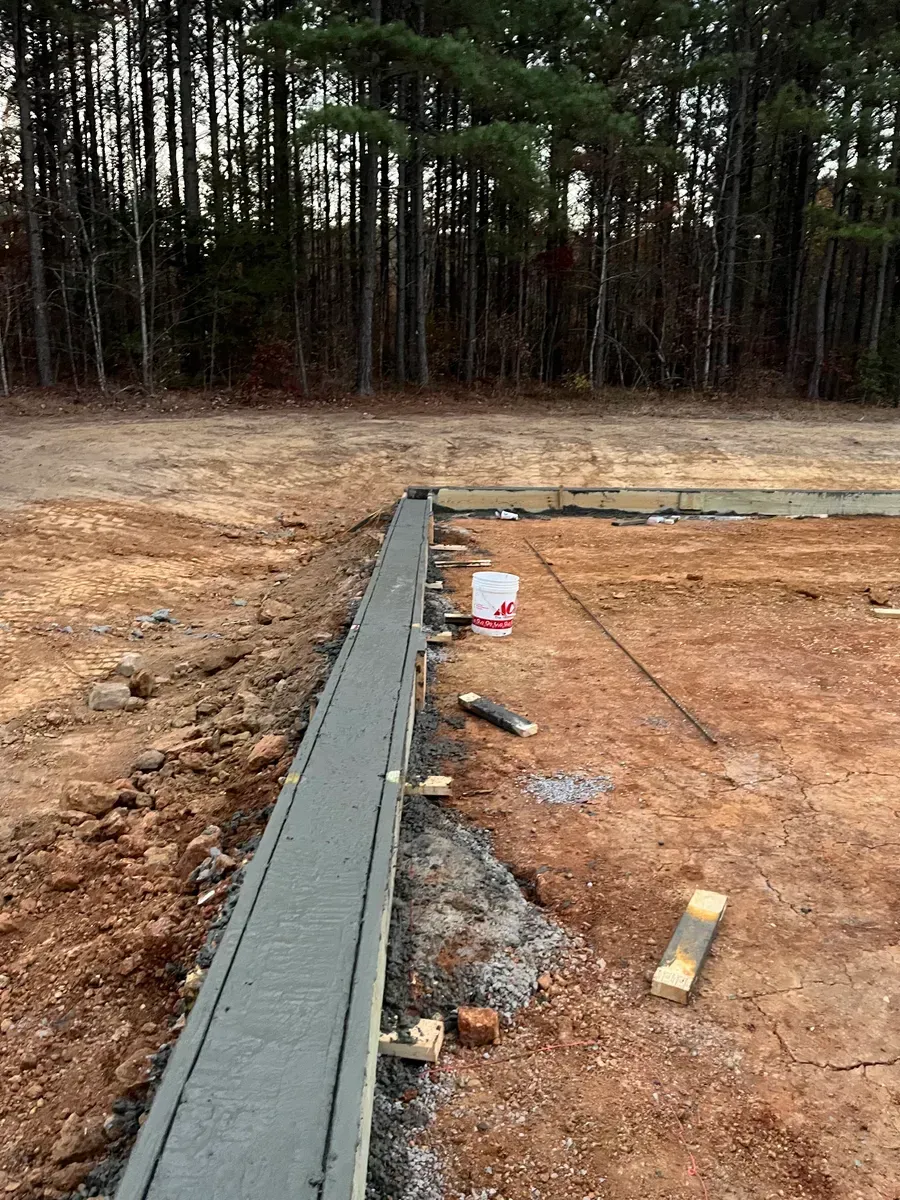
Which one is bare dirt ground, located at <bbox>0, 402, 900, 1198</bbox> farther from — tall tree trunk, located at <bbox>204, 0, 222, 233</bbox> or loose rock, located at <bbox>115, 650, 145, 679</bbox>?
tall tree trunk, located at <bbox>204, 0, 222, 233</bbox>

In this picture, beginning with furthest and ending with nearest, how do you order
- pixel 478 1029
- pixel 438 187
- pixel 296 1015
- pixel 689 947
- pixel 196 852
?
pixel 438 187 → pixel 196 852 → pixel 689 947 → pixel 478 1029 → pixel 296 1015

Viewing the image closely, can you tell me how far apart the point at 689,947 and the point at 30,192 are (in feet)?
55.8

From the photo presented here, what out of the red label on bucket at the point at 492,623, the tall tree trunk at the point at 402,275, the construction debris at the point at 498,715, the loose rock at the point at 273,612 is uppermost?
the tall tree trunk at the point at 402,275

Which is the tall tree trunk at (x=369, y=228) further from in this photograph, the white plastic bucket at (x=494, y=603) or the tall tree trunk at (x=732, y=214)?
the white plastic bucket at (x=494, y=603)

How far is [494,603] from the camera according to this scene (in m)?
4.56

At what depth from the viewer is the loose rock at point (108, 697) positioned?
402 centimetres

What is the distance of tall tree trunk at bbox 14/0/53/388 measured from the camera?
14.5 meters

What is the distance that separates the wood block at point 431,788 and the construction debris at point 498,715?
577 millimetres

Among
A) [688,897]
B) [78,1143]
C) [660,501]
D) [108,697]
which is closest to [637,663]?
[688,897]

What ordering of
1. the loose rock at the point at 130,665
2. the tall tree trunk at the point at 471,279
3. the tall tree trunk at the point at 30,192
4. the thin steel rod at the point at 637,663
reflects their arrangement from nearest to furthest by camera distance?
the thin steel rod at the point at 637,663 → the loose rock at the point at 130,665 → the tall tree trunk at the point at 30,192 → the tall tree trunk at the point at 471,279

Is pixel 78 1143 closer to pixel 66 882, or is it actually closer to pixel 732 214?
pixel 66 882

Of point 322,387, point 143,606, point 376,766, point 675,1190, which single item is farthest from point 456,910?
point 322,387

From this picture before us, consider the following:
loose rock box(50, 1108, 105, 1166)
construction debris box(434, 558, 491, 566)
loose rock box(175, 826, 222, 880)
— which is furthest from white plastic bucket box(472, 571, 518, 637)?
loose rock box(50, 1108, 105, 1166)

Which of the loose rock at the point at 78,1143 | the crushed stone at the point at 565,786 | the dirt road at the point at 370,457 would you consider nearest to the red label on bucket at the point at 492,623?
the crushed stone at the point at 565,786
